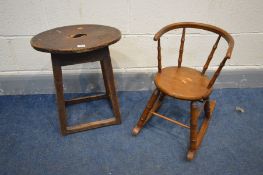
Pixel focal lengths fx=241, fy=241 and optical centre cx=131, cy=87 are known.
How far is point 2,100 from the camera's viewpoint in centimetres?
204

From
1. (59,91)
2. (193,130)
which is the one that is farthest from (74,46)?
(193,130)

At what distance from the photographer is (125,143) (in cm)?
160

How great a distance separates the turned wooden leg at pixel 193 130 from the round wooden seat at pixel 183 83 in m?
0.07

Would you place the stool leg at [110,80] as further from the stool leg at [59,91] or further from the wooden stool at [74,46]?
the stool leg at [59,91]

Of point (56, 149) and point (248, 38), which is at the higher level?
point (248, 38)

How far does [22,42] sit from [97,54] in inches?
32.5

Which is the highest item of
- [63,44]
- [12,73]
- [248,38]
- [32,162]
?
[63,44]

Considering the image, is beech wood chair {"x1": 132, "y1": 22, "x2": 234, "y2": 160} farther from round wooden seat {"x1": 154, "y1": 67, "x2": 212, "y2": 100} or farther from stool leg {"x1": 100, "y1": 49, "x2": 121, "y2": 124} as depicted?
stool leg {"x1": 100, "y1": 49, "x2": 121, "y2": 124}

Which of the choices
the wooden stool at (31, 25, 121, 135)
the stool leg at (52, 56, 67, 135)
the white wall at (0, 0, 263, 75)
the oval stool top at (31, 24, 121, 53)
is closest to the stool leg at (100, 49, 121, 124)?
the wooden stool at (31, 25, 121, 135)

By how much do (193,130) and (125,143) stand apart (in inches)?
18.0

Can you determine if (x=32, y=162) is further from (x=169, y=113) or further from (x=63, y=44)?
(x=169, y=113)

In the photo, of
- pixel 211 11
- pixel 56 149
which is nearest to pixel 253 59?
pixel 211 11

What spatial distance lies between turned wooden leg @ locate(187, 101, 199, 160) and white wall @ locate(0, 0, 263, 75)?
744 millimetres

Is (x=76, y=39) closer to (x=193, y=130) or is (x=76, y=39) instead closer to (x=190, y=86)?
(x=190, y=86)
